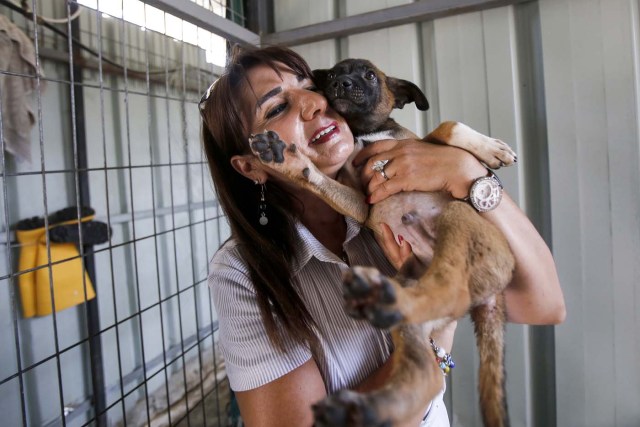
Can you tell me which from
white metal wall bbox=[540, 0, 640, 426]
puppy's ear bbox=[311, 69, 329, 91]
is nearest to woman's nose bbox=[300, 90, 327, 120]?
puppy's ear bbox=[311, 69, 329, 91]

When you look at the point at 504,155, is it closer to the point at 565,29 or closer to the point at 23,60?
the point at 565,29

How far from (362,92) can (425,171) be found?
2.23 feet

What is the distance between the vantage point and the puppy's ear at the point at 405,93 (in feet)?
8.27

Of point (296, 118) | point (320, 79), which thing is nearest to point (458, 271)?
point (296, 118)

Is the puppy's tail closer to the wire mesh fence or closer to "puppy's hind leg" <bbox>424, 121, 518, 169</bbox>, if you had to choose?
"puppy's hind leg" <bbox>424, 121, 518, 169</bbox>

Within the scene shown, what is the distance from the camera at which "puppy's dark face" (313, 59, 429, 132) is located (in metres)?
2.22

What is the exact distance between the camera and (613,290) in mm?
2926

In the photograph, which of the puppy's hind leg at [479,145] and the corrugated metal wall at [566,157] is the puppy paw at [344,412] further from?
the corrugated metal wall at [566,157]

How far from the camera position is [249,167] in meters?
2.12

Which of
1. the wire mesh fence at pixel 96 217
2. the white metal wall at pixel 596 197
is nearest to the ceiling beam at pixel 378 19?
the white metal wall at pixel 596 197

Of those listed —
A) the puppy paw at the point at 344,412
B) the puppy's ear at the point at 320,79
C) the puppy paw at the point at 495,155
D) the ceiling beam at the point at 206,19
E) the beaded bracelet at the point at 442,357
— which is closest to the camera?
the puppy paw at the point at 344,412

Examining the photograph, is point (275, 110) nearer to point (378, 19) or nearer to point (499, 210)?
point (499, 210)

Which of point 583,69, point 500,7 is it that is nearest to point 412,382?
point 583,69

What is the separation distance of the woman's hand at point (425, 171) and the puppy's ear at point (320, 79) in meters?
0.58
